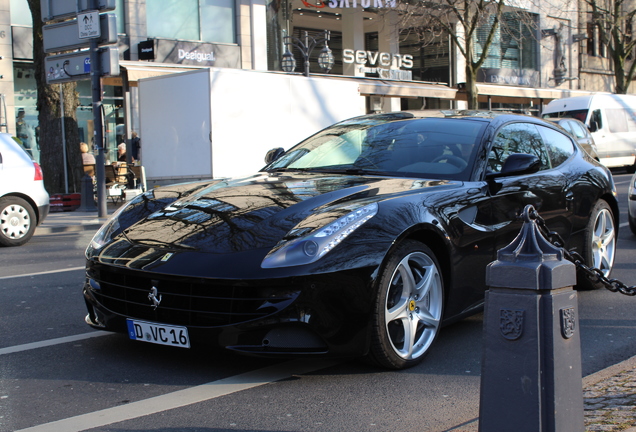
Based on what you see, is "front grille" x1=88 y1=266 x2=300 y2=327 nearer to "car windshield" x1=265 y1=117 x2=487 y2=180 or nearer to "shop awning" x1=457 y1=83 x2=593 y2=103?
"car windshield" x1=265 y1=117 x2=487 y2=180

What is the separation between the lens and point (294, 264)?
3785 millimetres

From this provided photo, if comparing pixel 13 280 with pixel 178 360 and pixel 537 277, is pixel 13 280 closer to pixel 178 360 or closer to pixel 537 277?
pixel 178 360

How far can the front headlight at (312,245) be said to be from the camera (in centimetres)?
381

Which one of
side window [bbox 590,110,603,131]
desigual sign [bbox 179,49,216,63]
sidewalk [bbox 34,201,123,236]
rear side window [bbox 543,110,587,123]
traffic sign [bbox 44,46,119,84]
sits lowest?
sidewalk [bbox 34,201,123,236]

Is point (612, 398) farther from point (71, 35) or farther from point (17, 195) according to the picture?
point (71, 35)

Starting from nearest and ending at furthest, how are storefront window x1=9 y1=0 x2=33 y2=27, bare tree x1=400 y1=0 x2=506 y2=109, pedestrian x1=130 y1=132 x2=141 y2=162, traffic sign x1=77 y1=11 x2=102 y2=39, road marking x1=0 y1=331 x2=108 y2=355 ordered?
road marking x1=0 y1=331 x2=108 y2=355
traffic sign x1=77 y1=11 x2=102 y2=39
pedestrian x1=130 y1=132 x2=141 y2=162
storefront window x1=9 y1=0 x2=33 y2=27
bare tree x1=400 y1=0 x2=506 y2=109

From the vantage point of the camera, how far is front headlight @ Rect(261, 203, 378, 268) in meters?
3.81

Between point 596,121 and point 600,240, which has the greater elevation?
point 596,121

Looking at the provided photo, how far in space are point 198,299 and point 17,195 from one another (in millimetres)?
8063

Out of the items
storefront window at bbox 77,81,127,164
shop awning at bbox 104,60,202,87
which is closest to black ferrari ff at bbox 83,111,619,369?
shop awning at bbox 104,60,202,87

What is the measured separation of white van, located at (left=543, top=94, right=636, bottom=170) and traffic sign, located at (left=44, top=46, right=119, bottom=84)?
16.2 meters

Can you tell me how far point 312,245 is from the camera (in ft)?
12.7

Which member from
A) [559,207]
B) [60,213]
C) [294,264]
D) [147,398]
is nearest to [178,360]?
[147,398]

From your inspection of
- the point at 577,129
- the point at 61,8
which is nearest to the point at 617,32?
the point at 577,129
